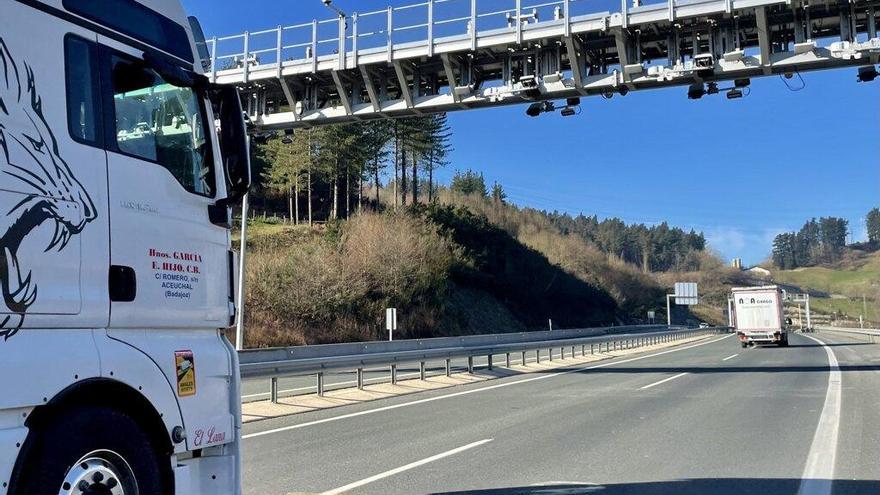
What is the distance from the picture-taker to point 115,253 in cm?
384

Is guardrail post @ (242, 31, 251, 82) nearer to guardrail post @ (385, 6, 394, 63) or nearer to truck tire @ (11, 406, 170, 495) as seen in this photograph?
guardrail post @ (385, 6, 394, 63)

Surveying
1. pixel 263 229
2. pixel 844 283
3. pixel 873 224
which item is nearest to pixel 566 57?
pixel 263 229

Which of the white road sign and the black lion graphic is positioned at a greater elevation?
the black lion graphic

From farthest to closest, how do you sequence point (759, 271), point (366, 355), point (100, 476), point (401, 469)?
point (759, 271) → point (366, 355) → point (401, 469) → point (100, 476)

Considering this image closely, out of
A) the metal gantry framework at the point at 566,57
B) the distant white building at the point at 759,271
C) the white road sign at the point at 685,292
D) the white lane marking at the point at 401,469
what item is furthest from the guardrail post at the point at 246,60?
the distant white building at the point at 759,271

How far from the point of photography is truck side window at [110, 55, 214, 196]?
411cm

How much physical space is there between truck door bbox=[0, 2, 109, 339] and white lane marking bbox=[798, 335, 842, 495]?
6.41 metres

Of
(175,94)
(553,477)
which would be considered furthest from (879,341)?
(175,94)

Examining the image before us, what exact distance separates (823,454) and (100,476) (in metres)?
8.13

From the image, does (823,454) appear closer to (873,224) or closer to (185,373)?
(185,373)

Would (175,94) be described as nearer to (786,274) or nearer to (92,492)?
(92,492)

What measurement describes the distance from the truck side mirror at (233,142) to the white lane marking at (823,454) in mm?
5786

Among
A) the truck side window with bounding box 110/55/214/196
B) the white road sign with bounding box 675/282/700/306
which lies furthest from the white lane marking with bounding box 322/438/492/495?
the white road sign with bounding box 675/282/700/306

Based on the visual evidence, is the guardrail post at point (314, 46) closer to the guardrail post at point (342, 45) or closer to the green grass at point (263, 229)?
the guardrail post at point (342, 45)
